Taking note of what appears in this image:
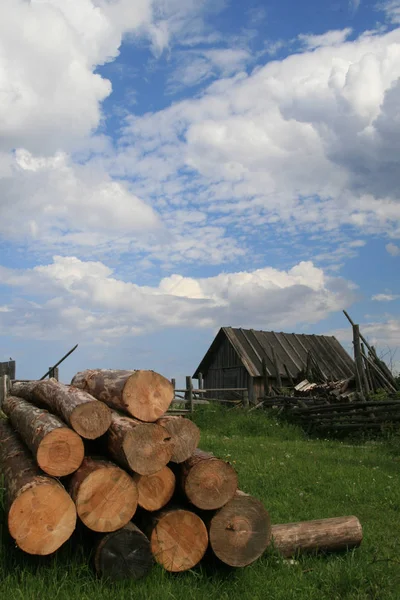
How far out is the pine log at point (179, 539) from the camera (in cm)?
560

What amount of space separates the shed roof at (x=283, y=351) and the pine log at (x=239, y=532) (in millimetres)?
23557

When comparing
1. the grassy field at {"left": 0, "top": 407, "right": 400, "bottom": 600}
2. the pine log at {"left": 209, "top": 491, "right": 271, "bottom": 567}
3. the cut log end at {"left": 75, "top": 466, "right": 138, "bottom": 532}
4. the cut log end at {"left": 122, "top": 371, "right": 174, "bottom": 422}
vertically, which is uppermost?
the cut log end at {"left": 122, "top": 371, "right": 174, "bottom": 422}

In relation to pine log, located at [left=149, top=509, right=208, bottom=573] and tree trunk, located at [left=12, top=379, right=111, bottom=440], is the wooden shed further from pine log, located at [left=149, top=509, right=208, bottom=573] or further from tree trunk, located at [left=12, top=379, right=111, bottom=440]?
Answer: pine log, located at [left=149, top=509, right=208, bottom=573]

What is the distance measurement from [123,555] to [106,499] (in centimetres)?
51

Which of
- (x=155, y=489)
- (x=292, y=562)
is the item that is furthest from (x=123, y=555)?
(x=292, y=562)

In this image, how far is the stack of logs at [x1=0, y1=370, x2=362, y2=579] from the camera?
534cm

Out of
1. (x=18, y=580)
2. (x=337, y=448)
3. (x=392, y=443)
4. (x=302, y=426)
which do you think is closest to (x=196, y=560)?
(x=18, y=580)

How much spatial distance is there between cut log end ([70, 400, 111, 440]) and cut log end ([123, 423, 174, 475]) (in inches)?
14.7

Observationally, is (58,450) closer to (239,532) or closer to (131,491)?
(131,491)

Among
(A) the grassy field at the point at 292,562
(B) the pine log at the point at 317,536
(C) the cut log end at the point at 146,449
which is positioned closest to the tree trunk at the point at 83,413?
(C) the cut log end at the point at 146,449

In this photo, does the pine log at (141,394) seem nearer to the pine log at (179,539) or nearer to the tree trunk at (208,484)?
the tree trunk at (208,484)

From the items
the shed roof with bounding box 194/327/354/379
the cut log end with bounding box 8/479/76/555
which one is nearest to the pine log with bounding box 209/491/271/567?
the cut log end with bounding box 8/479/76/555

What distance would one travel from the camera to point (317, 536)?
650 centimetres

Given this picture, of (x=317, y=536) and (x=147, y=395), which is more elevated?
(x=147, y=395)
